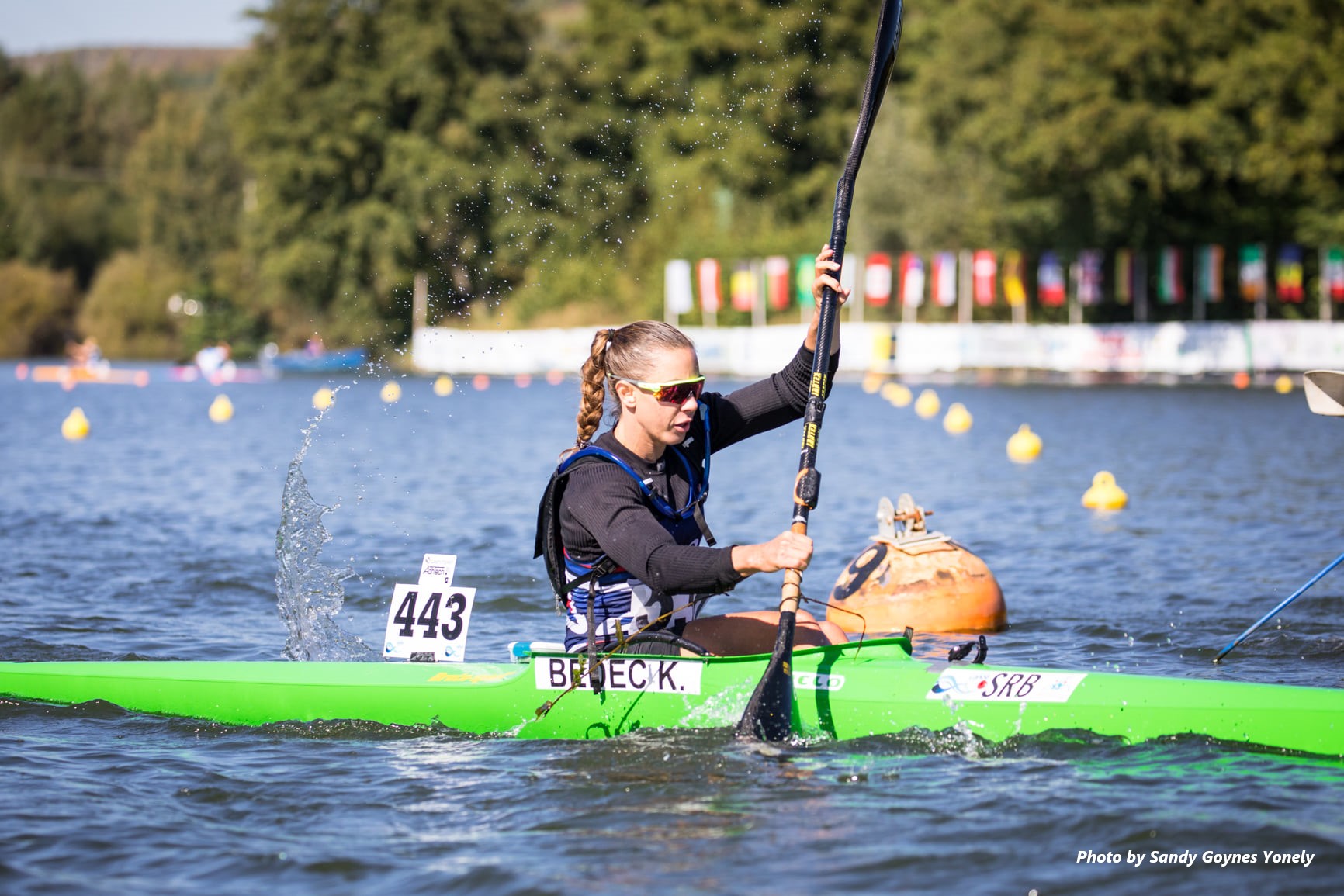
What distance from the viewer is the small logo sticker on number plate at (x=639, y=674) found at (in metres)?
5.09

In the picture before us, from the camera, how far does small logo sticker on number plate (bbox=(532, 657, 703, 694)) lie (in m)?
5.09

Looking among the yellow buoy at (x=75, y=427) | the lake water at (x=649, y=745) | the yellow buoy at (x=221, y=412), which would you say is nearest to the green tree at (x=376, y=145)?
the yellow buoy at (x=221, y=412)

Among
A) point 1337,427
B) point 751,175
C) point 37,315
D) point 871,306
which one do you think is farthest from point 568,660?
point 37,315

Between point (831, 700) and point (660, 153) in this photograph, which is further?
point (660, 153)

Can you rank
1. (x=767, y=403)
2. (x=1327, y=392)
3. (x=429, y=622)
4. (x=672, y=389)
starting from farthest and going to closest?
(x=1327, y=392) → (x=429, y=622) → (x=767, y=403) → (x=672, y=389)

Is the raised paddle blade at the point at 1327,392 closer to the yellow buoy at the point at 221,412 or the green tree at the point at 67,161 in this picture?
the yellow buoy at the point at 221,412

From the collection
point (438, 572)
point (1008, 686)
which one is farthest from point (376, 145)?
point (1008, 686)

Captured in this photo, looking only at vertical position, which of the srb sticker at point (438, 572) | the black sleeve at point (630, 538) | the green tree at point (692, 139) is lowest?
the srb sticker at point (438, 572)

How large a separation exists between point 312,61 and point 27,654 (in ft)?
167

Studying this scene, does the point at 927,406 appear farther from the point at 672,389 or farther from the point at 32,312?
the point at 32,312

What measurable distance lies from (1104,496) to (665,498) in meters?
8.45

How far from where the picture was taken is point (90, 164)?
10325 cm

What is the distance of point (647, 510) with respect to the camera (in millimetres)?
4781

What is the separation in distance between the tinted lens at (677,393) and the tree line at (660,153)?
2342cm
